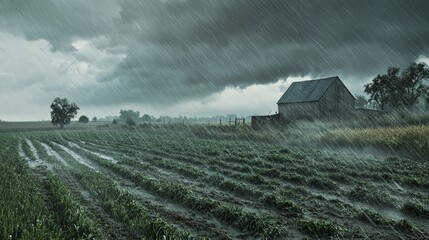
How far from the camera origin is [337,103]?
47.8 metres

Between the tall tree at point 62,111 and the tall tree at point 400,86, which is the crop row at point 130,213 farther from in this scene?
the tall tree at point 62,111

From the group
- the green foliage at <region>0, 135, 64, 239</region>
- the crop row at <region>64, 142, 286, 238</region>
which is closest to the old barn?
the crop row at <region>64, 142, 286, 238</region>

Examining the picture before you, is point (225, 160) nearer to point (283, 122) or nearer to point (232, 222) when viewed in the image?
point (232, 222)

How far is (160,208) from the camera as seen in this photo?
9.66m

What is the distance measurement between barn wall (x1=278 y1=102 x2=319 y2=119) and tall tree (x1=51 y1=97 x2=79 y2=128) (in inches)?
3488

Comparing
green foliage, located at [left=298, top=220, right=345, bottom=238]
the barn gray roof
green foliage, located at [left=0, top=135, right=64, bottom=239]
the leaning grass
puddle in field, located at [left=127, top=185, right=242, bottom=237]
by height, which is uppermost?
the barn gray roof

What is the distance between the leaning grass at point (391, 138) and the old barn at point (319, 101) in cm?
1795

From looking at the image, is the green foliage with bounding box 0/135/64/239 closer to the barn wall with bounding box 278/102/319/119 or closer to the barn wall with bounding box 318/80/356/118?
the barn wall with bounding box 278/102/319/119

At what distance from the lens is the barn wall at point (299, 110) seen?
4644cm

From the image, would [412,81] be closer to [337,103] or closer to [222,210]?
[337,103]

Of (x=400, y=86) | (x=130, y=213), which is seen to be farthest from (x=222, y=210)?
(x=400, y=86)

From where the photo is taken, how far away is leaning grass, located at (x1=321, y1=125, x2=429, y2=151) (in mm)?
21359

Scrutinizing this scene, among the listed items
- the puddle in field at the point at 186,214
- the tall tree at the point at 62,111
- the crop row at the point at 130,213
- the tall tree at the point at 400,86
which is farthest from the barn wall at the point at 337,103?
the tall tree at the point at 62,111

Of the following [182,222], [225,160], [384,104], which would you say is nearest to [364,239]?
[182,222]
